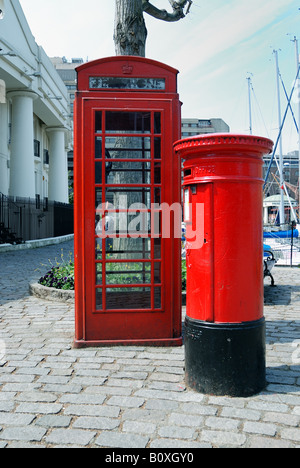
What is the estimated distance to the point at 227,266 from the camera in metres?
3.55

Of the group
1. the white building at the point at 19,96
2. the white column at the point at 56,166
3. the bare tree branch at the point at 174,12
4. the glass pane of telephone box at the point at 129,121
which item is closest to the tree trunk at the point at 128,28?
the bare tree branch at the point at 174,12

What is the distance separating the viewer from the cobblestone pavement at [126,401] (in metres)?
2.82

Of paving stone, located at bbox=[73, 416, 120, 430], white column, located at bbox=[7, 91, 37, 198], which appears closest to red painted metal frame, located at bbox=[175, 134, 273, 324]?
paving stone, located at bbox=[73, 416, 120, 430]

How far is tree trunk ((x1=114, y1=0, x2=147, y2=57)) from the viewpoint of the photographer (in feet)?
26.9

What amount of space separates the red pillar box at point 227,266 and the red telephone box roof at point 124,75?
1.28m

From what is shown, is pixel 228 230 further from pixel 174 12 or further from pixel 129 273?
pixel 174 12

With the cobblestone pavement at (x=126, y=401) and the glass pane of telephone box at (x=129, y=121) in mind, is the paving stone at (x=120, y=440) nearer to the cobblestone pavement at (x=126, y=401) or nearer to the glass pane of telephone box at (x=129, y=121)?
the cobblestone pavement at (x=126, y=401)

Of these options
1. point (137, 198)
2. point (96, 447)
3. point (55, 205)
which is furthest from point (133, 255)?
point (55, 205)

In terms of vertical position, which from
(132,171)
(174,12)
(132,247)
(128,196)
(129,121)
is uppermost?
(174,12)

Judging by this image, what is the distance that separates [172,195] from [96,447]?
2.62 metres

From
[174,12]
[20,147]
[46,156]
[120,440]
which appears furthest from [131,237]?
[46,156]

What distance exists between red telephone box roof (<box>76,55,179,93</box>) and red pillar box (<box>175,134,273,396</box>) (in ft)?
4.21

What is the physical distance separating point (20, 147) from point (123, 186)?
1877 centimetres
